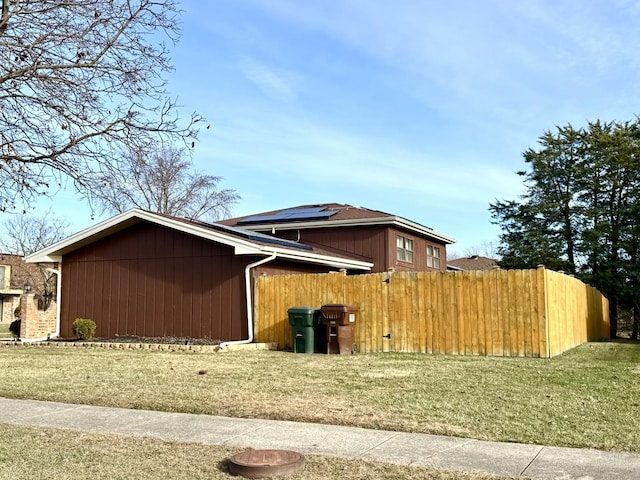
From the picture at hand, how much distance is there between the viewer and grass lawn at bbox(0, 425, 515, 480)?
16.5ft

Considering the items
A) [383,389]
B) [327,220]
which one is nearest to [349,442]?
[383,389]

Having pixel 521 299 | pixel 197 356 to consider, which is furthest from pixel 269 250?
pixel 521 299

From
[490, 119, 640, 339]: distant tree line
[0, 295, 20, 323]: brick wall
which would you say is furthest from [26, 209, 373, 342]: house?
[0, 295, 20, 323]: brick wall

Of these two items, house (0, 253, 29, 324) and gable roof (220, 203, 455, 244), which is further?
house (0, 253, 29, 324)

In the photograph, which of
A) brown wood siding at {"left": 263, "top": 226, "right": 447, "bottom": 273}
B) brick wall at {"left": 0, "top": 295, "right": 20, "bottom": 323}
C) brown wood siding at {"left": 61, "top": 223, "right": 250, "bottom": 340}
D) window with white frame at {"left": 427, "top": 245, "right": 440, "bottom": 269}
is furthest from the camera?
brick wall at {"left": 0, "top": 295, "right": 20, "bottom": 323}

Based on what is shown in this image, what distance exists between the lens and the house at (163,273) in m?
16.6

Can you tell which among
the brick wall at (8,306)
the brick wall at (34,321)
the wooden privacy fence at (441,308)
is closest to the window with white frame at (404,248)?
the wooden privacy fence at (441,308)

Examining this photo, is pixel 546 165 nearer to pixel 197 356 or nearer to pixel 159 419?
pixel 197 356

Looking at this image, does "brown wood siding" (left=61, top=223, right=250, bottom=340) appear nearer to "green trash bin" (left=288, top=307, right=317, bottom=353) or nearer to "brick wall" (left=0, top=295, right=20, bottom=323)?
"green trash bin" (left=288, top=307, right=317, bottom=353)

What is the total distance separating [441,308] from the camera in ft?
46.5

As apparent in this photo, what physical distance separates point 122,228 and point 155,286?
6.83ft

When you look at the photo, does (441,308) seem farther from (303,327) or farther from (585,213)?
(585,213)

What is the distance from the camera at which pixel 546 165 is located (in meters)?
31.6

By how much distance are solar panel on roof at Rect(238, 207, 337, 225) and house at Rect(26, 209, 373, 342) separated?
5.02 metres
